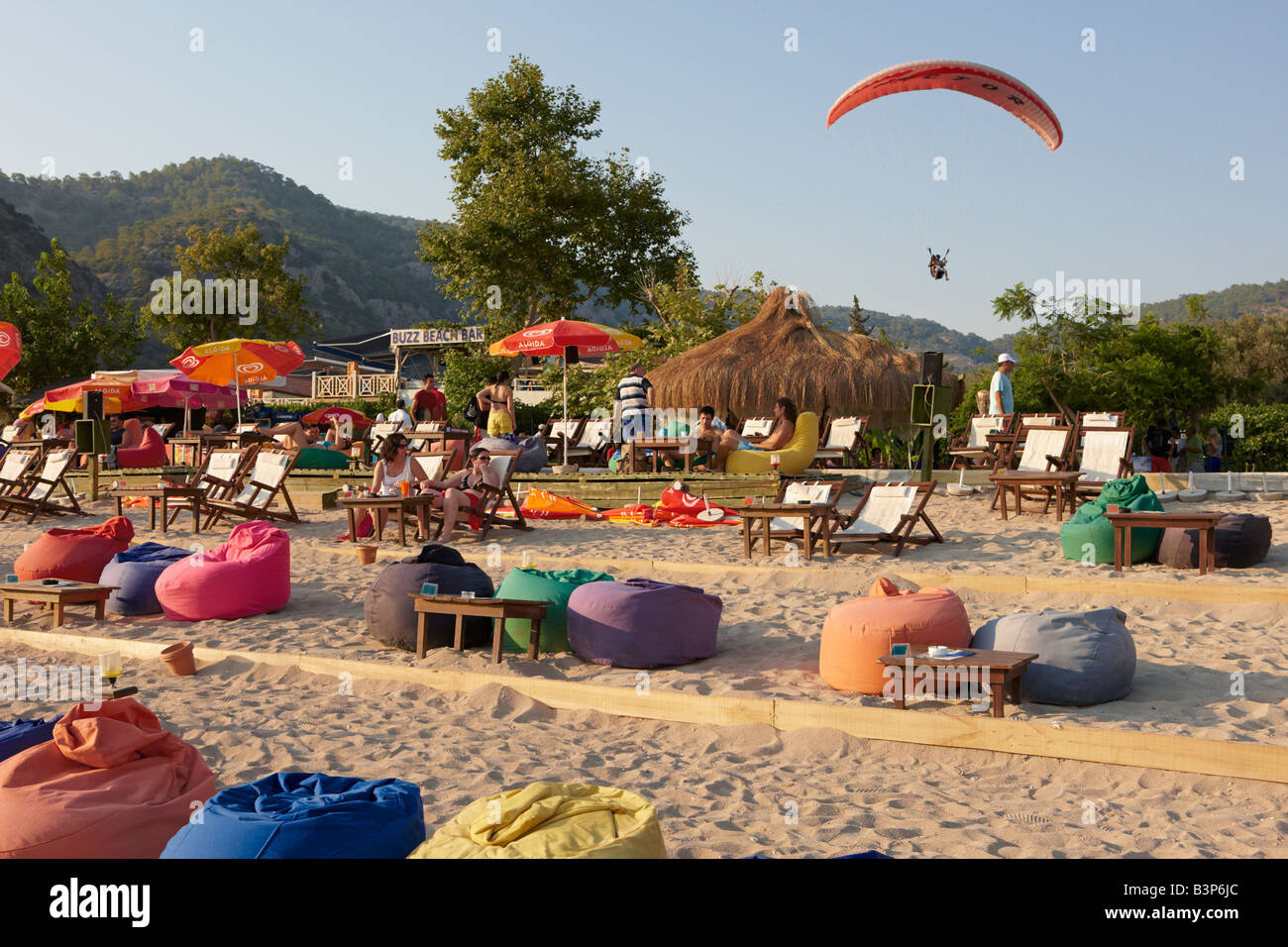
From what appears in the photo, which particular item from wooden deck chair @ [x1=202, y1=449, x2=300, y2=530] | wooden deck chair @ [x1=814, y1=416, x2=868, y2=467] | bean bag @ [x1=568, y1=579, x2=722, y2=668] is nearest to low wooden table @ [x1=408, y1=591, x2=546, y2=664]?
bean bag @ [x1=568, y1=579, x2=722, y2=668]

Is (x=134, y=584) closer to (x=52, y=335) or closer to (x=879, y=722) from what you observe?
(x=879, y=722)

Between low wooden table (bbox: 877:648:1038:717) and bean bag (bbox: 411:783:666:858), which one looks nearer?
bean bag (bbox: 411:783:666:858)

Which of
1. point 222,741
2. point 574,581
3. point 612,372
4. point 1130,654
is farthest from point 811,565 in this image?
point 612,372

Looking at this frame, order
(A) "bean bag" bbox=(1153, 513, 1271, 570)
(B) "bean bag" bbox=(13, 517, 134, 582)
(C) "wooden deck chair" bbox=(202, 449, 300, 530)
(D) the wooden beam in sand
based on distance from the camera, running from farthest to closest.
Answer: (C) "wooden deck chair" bbox=(202, 449, 300, 530), (B) "bean bag" bbox=(13, 517, 134, 582), (A) "bean bag" bbox=(1153, 513, 1271, 570), (D) the wooden beam in sand

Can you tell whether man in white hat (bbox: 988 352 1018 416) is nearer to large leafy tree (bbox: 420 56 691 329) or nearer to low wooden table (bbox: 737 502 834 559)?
low wooden table (bbox: 737 502 834 559)

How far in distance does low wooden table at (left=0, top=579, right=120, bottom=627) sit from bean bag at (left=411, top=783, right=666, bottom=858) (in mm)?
5345

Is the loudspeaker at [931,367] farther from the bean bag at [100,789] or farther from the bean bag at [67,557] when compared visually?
the bean bag at [100,789]

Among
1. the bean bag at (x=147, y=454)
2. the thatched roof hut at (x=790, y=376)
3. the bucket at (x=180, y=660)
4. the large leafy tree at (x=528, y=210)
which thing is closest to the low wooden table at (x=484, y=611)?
the bucket at (x=180, y=660)

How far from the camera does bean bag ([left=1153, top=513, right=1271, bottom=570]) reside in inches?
297

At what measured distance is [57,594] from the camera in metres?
6.87

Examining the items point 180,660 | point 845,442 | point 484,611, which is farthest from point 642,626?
point 845,442

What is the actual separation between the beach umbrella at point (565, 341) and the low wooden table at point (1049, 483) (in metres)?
5.88

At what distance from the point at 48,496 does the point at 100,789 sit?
11.7 metres
